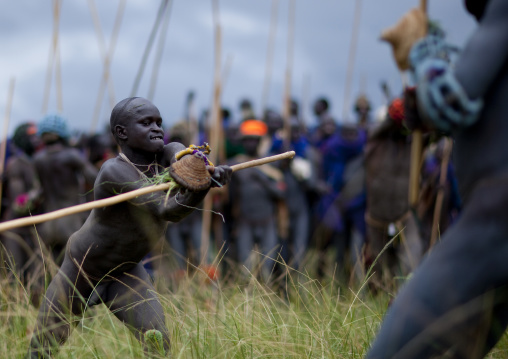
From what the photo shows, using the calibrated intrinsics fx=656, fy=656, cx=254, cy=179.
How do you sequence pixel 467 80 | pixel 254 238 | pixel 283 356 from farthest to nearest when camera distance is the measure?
1. pixel 254 238
2. pixel 283 356
3. pixel 467 80

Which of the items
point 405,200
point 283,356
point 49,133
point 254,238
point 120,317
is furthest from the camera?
point 254,238

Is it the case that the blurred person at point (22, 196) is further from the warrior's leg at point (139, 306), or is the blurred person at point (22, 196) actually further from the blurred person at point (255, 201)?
the warrior's leg at point (139, 306)

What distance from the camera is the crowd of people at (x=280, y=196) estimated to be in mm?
5625

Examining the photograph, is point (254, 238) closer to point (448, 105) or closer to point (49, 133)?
point (49, 133)

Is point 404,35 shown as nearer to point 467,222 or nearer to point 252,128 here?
point 467,222

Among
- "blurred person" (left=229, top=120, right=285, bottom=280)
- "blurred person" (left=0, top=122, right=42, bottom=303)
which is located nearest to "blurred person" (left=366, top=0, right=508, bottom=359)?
"blurred person" (left=0, top=122, right=42, bottom=303)

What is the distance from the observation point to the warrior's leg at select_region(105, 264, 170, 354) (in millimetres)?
2760

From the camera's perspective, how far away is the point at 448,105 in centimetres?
201

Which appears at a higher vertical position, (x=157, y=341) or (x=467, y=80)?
(x=467, y=80)

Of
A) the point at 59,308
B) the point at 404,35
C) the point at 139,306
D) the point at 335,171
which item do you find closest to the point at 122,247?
the point at 139,306

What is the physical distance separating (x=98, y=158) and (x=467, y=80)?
6.23m

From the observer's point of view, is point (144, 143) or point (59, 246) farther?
point (59, 246)

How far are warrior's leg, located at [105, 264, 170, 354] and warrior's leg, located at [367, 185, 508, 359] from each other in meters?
1.01

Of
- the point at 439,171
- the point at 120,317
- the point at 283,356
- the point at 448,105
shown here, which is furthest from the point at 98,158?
the point at 448,105
